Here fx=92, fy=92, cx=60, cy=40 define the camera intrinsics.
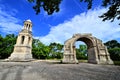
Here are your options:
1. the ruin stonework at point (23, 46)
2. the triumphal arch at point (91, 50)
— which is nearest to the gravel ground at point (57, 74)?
the triumphal arch at point (91, 50)

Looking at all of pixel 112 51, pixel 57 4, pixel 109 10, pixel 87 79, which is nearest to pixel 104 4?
pixel 109 10

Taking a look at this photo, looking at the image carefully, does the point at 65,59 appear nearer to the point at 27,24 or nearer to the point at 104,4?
the point at 104,4

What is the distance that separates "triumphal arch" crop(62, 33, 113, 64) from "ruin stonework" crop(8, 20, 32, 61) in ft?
42.4

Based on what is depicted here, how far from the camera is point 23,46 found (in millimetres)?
26859

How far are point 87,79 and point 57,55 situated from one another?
4847 cm

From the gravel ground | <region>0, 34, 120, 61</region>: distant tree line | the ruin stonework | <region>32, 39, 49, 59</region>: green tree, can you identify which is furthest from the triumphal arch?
<region>32, 39, 49, 59</region>: green tree

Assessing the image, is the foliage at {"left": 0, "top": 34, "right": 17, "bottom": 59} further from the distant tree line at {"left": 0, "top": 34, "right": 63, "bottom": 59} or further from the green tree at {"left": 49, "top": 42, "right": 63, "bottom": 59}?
the green tree at {"left": 49, "top": 42, "right": 63, "bottom": 59}

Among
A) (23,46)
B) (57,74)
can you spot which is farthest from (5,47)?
(57,74)

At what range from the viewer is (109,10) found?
7.96 meters

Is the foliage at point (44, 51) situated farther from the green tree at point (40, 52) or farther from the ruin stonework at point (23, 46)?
the ruin stonework at point (23, 46)

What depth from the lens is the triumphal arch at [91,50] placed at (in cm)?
1859

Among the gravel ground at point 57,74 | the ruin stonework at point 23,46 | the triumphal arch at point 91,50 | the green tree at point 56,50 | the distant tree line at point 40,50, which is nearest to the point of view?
the gravel ground at point 57,74

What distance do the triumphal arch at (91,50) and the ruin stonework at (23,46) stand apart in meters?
12.9

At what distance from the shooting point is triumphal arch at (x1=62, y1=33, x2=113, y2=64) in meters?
18.6
